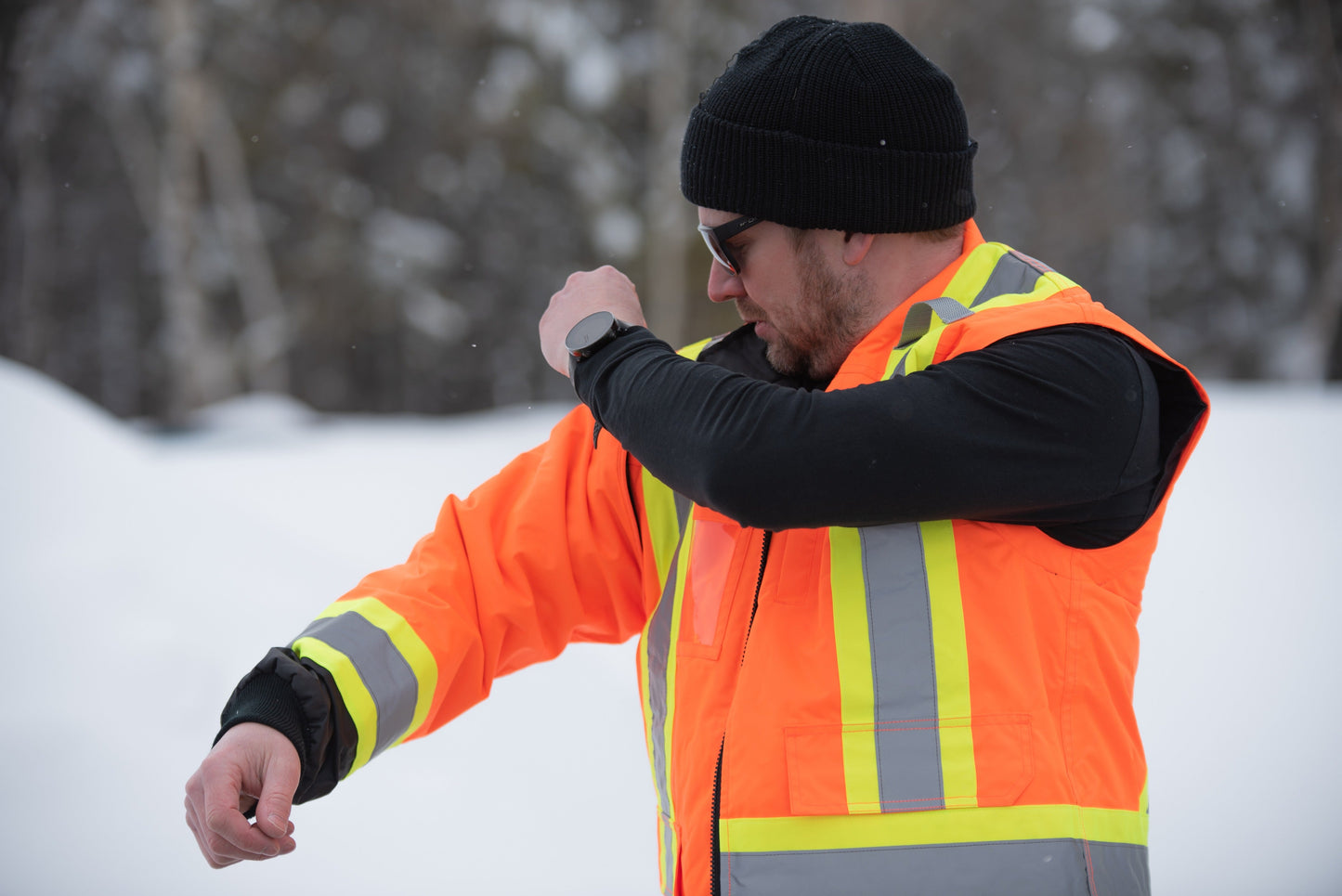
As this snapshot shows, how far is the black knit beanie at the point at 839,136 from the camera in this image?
4.50ft

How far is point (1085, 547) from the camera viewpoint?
4.09ft

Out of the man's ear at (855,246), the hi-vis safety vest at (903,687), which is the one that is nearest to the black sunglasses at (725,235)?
the man's ear at (855,246)

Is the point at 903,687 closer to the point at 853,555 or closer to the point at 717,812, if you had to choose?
the point at 853,555

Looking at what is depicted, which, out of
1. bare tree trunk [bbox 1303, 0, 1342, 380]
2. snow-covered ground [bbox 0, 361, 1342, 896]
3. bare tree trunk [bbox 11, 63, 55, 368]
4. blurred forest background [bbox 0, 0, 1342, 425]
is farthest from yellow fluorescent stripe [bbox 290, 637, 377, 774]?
bare tree trunk [bbox 11, 63, 55, 368]

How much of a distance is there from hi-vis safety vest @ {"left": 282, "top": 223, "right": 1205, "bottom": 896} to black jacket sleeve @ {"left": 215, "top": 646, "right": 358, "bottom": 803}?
1.1 inches

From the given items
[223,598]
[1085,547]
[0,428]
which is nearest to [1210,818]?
[1085,547]

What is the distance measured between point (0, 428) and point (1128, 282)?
18.6 m

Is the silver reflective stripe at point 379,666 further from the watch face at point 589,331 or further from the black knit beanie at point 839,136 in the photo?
the black knit beanie at point 839,136

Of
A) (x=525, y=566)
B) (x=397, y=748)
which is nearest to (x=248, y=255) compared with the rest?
(x=397, y=748)

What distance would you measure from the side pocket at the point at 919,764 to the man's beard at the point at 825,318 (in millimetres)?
508

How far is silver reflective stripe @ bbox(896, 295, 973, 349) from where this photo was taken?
1302 millimetres

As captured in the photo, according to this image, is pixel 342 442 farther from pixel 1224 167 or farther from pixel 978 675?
pixel 1224 167

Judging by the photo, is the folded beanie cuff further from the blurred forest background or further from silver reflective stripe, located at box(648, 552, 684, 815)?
the blurred forest background

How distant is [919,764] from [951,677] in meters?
0.10
